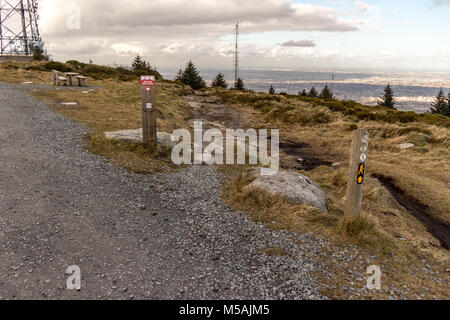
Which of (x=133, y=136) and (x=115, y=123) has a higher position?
(x=115, y=123)

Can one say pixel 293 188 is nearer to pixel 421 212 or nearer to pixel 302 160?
pixel 421 212

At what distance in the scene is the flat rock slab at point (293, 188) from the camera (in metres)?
6.73

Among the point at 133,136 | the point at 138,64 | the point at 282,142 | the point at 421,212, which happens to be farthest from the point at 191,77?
the point at 421,212

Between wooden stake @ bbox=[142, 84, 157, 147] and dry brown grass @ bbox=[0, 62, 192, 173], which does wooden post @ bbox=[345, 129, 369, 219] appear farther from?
wooden stake @ bbox=[142, 84, 157, 147]

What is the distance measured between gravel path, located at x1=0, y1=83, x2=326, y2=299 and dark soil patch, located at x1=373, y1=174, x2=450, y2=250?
173 inches

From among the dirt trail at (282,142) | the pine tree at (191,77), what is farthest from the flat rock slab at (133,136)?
the pine tree at (191,77)

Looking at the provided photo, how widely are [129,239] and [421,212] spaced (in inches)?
336

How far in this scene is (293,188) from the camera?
700 cm

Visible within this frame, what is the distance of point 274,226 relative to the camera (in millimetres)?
5910

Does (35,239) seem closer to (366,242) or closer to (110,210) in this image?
(110,210)

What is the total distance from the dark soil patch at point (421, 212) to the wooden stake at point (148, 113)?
831 centimetres

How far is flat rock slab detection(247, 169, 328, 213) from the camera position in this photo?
6734 millimetres
